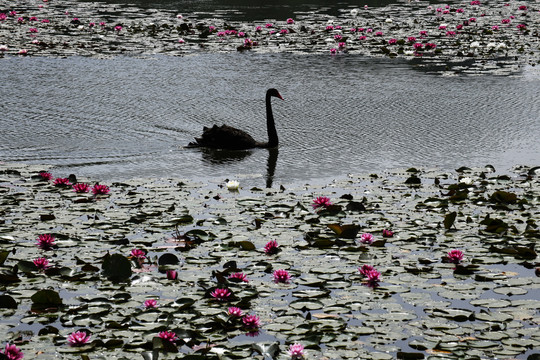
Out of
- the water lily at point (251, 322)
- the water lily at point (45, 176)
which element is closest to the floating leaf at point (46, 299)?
the water lily at point (251, 322)

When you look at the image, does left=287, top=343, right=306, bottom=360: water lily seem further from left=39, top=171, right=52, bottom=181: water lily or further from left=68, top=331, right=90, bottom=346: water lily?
left=39, top=171, right=52, bottom=181: water lily

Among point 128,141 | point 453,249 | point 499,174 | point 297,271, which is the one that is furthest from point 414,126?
point 297,271

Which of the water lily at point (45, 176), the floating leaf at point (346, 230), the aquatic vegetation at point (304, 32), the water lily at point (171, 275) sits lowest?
the water lily at point (45, 176)

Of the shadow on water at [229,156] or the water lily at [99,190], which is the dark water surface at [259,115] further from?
the water lily at [99,190]

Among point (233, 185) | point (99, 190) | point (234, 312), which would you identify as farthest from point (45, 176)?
point (234, 312)

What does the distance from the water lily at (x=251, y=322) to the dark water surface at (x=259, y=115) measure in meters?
4.02

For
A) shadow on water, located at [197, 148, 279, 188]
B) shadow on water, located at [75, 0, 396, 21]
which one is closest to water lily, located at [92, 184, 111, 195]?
shadow on water, located at [197, 148, 279, 188]

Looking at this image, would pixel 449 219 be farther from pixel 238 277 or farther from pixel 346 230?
pixel 238 277

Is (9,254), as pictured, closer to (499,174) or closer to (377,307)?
(377,307)

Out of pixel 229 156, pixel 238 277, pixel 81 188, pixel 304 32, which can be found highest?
pixel 304 32

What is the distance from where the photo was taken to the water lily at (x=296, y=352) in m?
4.58

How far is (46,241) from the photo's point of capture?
6.34 meters

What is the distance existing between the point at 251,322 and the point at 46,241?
7.06 feet

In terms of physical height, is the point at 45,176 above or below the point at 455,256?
below
